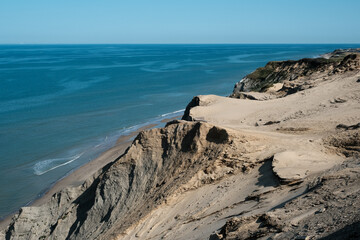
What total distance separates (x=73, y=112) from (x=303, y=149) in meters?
37.5

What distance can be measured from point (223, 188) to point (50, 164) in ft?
67.0

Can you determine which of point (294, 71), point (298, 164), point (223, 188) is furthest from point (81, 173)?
point (294, 71)

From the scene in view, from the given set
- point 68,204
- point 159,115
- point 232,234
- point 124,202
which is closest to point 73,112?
point 159,115

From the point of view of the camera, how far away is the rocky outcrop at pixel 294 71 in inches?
1074

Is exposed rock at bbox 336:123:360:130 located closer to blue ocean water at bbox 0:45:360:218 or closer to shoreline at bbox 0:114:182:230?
shoreline at bbox 0:114:182:230

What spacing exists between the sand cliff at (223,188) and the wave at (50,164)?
37.7ft

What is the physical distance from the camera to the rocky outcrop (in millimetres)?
27280

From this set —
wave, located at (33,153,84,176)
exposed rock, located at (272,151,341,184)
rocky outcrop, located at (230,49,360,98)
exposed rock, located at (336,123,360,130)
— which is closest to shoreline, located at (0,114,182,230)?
wave, located at (33,153,84,176)

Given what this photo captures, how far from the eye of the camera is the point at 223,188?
472 inches

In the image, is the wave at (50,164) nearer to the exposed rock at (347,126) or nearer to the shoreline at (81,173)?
the shoreline at (81,173)

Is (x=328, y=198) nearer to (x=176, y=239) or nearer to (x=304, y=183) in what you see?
(x=304, y=183)

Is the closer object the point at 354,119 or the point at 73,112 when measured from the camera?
the point at 354,119

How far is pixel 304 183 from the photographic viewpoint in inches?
394

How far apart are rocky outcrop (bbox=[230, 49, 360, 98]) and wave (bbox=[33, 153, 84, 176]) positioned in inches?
545
